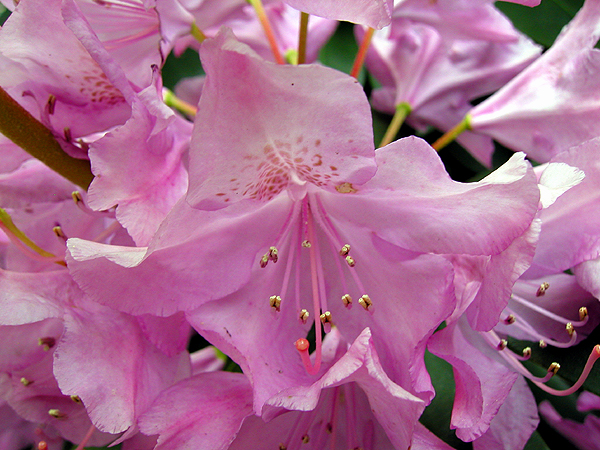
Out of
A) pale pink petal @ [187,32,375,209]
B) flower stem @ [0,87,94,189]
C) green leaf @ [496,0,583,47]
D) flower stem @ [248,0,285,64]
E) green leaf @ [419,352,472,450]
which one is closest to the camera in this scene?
pale pink petal @ [187,32,375,209]

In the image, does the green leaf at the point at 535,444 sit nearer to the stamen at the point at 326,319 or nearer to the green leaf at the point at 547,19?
the stamen at the point at 326,319

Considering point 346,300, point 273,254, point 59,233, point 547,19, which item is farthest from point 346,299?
point 547,19

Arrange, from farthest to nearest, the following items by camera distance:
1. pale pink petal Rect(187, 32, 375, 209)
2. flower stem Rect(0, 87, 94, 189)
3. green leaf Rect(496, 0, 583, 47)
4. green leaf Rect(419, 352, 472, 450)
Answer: green leaf Rect(496, 0, 583, 47) → green leaf Rect(419, 352, 472, 450) → flower stem Rect(0, 87, 94, 189) → pale pink petal Rect(187, 32, 375, 209)

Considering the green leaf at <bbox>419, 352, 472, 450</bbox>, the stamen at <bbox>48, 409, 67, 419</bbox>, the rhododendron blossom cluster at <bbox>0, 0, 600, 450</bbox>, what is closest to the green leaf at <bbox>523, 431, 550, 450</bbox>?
the rhododendron blossom cluster at <bbox>0, 0, 600, 450</bbox>

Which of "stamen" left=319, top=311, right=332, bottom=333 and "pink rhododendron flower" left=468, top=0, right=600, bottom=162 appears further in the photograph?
"pink rhododendron flower" left=468, top=0, right=600, bottom=162

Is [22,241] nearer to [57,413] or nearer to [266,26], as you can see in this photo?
[57,413]

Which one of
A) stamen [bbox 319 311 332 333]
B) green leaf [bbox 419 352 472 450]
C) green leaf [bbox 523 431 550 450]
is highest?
stamen [bbox 319 311 332 333]

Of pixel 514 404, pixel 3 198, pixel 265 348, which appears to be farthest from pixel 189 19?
pixel 514 404

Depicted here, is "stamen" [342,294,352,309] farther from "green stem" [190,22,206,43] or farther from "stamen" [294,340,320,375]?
"green stem" [190,22,206,43]

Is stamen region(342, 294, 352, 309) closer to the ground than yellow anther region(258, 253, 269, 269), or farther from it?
closer to the ground
